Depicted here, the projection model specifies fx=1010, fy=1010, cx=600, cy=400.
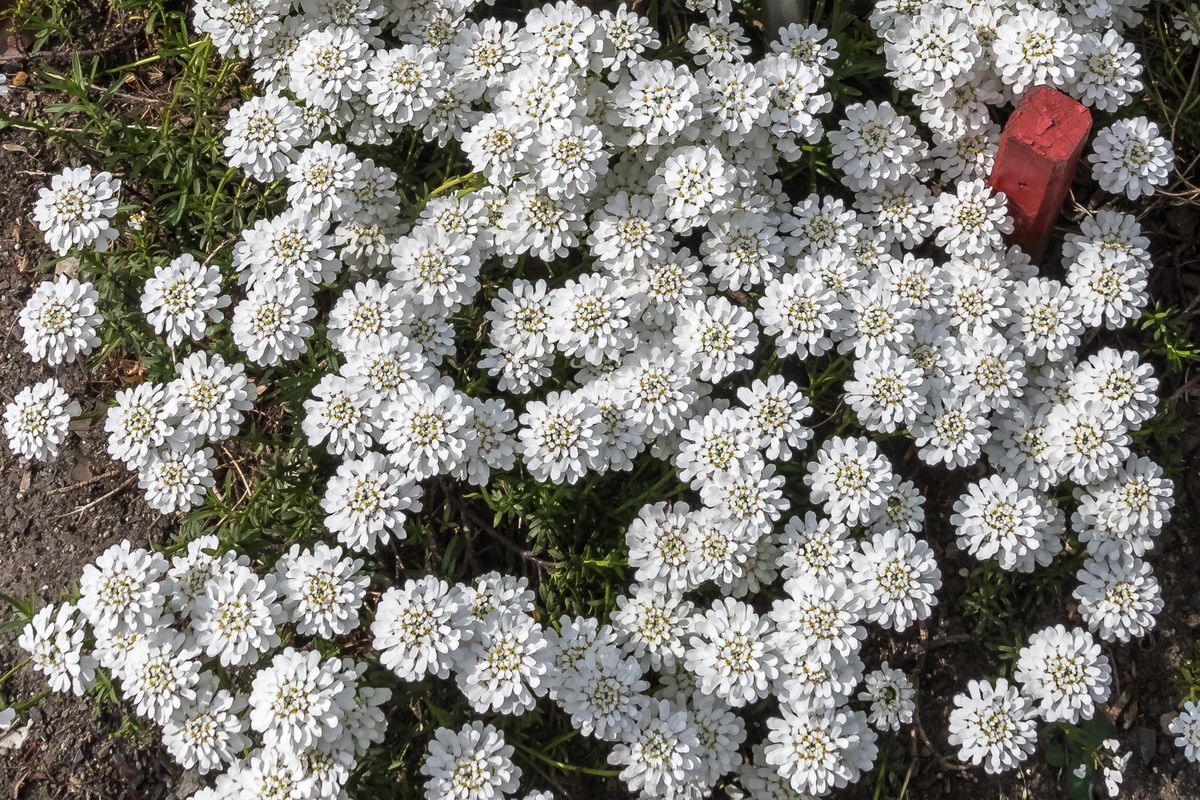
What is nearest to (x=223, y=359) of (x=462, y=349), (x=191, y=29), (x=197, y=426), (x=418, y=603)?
(x=197, y=426)

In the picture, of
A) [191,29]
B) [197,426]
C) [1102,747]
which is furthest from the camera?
[191,29]

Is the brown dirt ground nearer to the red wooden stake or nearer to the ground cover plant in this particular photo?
the ground cover plant

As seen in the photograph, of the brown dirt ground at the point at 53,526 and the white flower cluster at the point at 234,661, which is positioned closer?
the white flower cluster at the point at 234,661

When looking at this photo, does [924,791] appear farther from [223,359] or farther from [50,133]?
[50,133]

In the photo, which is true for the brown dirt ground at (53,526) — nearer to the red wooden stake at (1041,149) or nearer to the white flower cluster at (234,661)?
the white flower cluster at (234,661)

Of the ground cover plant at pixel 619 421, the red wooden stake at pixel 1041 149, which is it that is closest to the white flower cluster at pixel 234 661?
the ground cover plant at pixel 619 421
